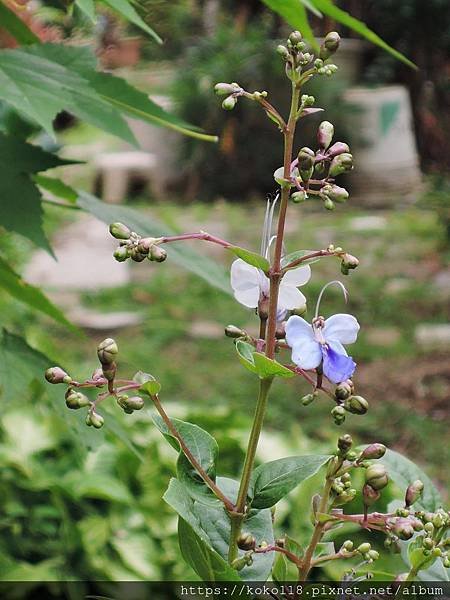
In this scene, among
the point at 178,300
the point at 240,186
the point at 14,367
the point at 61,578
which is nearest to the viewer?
the point at 14,367

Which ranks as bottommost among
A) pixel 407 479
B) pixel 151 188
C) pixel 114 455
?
pixel 151 188

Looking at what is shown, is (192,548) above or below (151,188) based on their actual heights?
above

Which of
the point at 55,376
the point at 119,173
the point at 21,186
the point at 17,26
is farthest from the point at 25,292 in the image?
the point at 119,173

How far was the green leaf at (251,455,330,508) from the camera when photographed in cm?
46

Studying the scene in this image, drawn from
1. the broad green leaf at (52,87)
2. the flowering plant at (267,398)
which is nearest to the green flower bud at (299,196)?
the flowering plant at (267,398)

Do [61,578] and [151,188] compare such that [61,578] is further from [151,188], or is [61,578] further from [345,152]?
[151,188]

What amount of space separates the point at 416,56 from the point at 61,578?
210 inches

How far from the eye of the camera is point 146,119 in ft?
2.77

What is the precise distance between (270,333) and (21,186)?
42 centimetres

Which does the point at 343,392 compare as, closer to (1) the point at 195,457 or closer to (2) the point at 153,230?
(1) the point at 195,457

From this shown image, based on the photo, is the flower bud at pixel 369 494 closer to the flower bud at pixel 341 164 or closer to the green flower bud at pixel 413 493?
the green flower bud at pixel 413 493

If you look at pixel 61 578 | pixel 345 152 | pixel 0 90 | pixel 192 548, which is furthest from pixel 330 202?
pixel 61 578

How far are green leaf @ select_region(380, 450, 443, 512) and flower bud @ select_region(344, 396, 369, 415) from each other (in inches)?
5.2

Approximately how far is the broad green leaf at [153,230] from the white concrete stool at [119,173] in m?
5.31
